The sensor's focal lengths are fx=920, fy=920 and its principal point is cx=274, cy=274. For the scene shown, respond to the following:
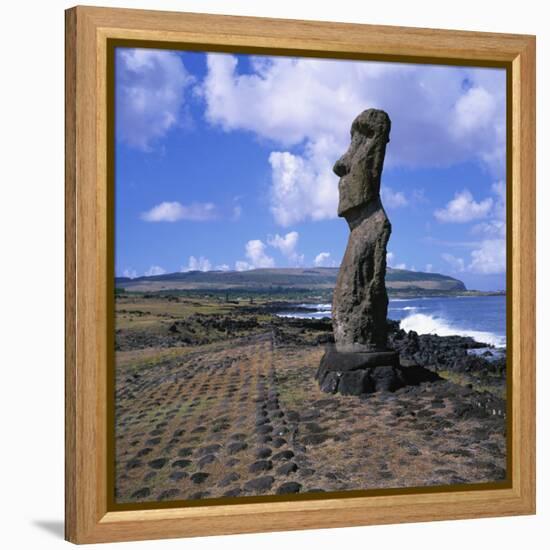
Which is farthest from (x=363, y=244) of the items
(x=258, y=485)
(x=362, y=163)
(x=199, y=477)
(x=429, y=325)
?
(x=199, y=477)

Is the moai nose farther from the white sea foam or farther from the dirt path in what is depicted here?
the dirt path

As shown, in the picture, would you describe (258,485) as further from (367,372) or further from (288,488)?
(367,372)

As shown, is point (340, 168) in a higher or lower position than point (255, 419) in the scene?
higher

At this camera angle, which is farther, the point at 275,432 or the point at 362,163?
the point at 362,163

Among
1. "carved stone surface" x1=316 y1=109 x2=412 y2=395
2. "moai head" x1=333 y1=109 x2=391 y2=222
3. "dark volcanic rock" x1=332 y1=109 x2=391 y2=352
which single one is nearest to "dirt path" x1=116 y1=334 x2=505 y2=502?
"carved stone surface" x1=316 y1=109 x2=412 y2=395

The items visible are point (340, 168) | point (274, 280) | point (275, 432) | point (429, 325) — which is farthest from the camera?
point (429, 325)

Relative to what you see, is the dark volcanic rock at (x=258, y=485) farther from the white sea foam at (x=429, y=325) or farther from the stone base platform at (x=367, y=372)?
the white sea foam at (x=429, y=325)

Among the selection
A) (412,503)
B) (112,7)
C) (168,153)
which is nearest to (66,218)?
(168,153)

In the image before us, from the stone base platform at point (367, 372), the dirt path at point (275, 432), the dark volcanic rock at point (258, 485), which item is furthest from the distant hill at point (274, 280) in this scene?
the dark volcanic rock at point (258, 485)
